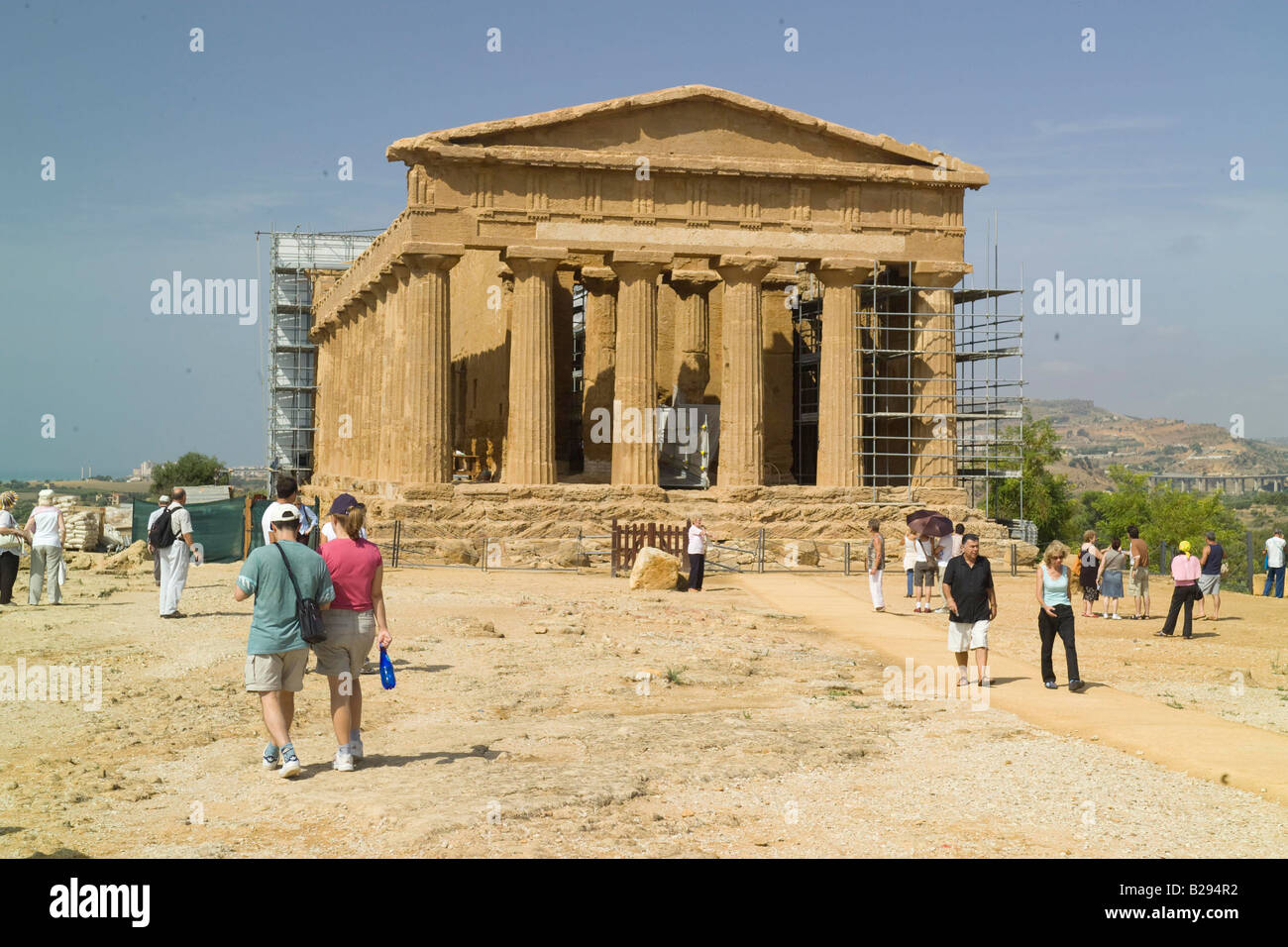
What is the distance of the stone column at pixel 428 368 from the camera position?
3312 centimetres

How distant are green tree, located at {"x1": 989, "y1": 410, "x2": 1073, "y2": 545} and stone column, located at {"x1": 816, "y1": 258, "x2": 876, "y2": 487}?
110 feet

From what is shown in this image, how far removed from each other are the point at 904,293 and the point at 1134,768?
1103 inches

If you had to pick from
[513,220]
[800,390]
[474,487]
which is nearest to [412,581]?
[474,487]

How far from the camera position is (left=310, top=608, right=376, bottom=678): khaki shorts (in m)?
10.6

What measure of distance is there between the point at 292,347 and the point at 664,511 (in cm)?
3791

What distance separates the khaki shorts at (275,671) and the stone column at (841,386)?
26.5 meters

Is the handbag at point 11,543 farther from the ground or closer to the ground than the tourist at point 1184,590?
farther from the ground

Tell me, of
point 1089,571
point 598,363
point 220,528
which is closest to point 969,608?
point 1089,571

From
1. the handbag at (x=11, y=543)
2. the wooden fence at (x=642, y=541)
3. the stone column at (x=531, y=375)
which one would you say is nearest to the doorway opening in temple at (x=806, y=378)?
the stone column at (x=531, y=375)

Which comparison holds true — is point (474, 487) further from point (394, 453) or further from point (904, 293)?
point (904, 293)

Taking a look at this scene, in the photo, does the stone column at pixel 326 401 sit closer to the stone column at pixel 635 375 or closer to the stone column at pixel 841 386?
the stone column at pixel 635 375

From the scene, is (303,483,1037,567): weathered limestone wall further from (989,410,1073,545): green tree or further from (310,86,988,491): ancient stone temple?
(989,410,1073,545): green tree

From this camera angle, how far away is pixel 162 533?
62.8 feet

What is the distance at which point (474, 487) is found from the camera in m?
33.3
